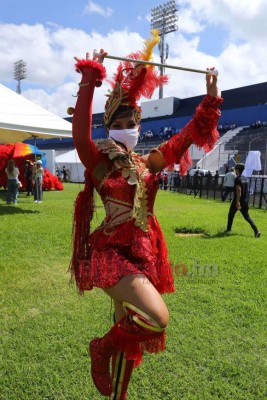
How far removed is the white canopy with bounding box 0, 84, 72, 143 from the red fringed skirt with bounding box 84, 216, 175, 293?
285 inches

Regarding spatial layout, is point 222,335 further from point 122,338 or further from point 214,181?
point 214,181

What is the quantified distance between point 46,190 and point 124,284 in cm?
1814

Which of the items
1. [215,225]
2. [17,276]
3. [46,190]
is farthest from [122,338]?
[46,190]

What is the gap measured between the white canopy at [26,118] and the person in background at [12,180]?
192 cm

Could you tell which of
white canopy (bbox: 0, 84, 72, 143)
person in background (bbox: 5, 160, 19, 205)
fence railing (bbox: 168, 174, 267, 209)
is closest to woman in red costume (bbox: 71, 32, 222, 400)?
white canopy (bbox: 0, 84, 72, 143)

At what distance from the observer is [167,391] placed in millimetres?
2326

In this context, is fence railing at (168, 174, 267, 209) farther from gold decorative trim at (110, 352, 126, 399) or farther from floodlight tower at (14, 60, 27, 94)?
floodlight tower at (14, 60, 27, 94)

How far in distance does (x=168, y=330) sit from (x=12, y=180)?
9.54 m

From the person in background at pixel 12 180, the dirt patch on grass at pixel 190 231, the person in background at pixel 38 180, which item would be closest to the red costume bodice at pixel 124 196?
the dirt patch on grass at pixel 190 231

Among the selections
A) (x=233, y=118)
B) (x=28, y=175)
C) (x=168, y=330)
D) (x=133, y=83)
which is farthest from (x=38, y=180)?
(x=233, y=118)

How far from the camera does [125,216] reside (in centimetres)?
199

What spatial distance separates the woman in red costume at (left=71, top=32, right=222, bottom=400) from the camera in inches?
69.9

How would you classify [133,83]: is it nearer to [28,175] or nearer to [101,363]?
[101,363]

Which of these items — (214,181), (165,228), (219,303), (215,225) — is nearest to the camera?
(219,303)
